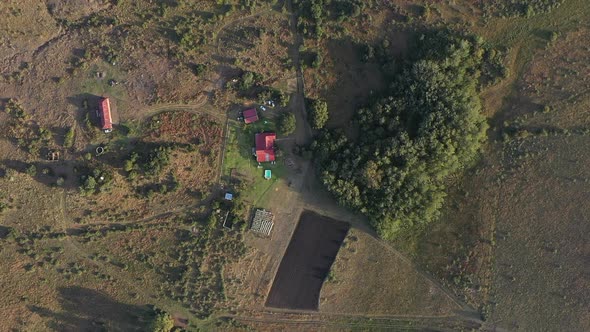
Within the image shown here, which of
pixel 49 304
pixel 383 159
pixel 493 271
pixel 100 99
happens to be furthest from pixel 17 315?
pixel 493 271

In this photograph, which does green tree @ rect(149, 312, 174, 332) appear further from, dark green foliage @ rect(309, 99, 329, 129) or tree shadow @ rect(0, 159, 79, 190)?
dark green foliage @ rect(309, 99, 329, 129)

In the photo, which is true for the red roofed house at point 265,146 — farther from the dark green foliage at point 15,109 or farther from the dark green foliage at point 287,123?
the dark green foliage at point 15,109

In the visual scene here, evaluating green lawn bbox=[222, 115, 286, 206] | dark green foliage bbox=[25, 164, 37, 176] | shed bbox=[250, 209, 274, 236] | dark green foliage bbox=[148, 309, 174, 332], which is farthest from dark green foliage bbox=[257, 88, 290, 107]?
dark green foliage bbox=[25, 164, 37, 176]

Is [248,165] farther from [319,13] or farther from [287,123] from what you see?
[319,13]

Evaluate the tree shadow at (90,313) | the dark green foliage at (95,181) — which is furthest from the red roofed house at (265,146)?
the tree shadow at (90,313)

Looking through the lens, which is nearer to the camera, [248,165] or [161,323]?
[161,323]

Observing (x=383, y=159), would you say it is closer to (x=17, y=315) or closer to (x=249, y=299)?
(x=249, y=299)

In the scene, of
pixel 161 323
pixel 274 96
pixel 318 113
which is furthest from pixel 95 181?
pixel 318 113
